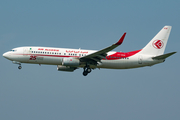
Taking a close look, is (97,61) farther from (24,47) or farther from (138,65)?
(24,47)

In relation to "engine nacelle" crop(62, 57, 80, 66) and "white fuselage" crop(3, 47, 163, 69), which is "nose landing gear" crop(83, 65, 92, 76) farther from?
"engine nacelle" crop(62, 57, 80, 66)

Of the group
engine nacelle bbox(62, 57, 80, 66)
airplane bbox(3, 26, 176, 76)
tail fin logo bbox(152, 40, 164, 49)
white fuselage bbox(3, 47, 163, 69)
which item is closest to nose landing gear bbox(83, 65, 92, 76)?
airplane bbox(3, 26, 176, 76)

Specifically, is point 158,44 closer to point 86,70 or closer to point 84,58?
point 86,70

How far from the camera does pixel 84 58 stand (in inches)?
1960

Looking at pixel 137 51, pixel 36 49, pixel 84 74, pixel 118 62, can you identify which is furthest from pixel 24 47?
pixel 137 51

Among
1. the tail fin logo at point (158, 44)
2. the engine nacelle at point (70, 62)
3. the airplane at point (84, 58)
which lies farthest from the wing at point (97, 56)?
the tail fin logo at point (158, 44)

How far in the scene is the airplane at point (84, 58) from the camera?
49688 millimetres

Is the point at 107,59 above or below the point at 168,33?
below

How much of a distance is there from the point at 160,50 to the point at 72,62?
51.6 ft

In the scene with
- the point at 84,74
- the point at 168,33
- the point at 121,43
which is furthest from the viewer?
the point at 168,33

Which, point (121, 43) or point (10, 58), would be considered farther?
point (10, 58)

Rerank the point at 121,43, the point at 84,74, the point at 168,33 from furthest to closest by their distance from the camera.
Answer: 1. the point at 168,33
2. the point at 84,74
3. the point at 121,43

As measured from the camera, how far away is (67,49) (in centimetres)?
5109

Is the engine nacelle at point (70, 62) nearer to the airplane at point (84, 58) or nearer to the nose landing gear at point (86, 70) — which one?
the airplane at point (84, 58)
